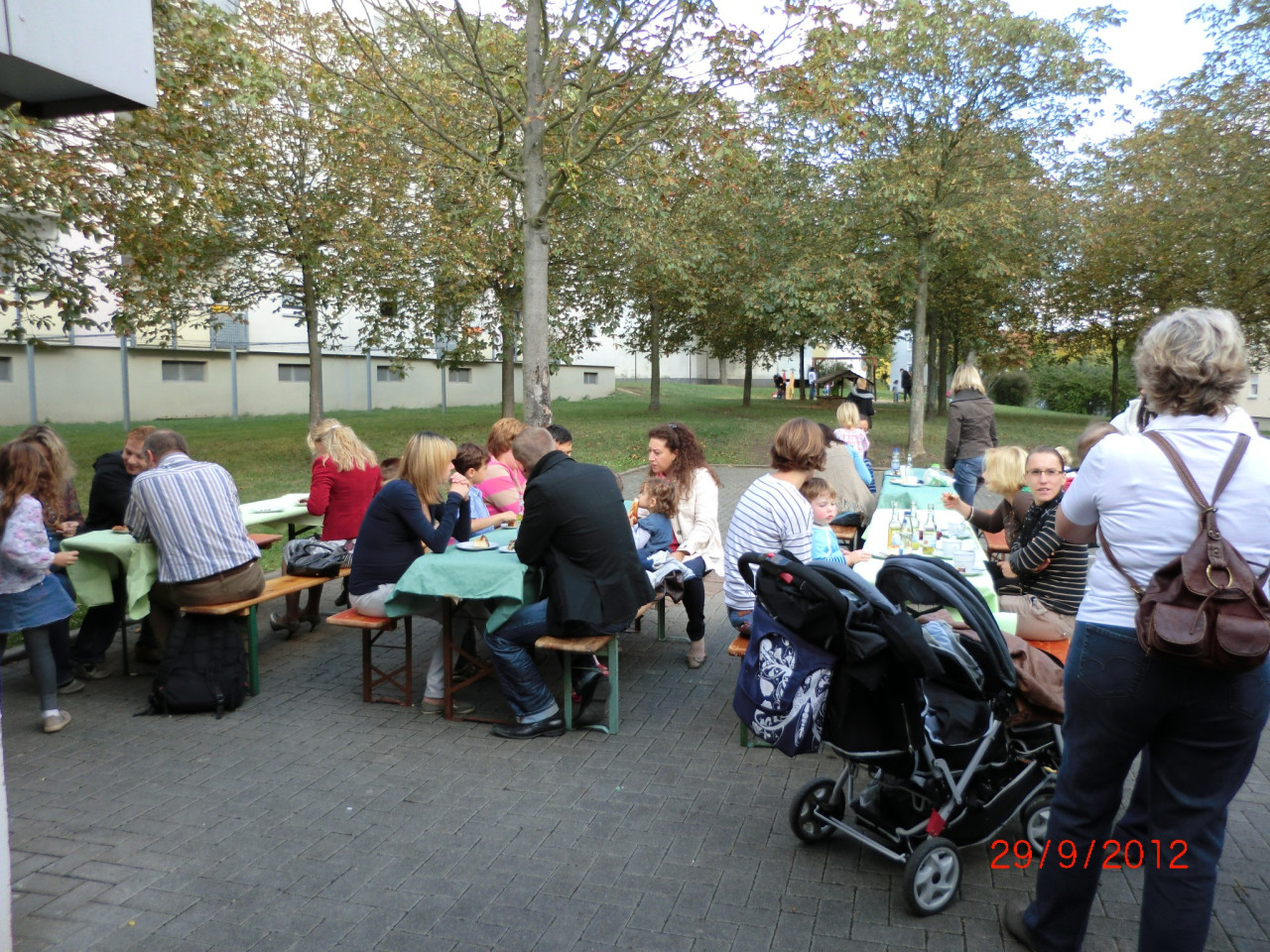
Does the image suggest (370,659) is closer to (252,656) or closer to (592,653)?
(252,656)

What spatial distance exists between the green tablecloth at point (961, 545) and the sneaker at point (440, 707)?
2.33m

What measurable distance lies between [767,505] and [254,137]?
13949 millimetres

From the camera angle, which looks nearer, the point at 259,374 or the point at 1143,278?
the point at 1143,278

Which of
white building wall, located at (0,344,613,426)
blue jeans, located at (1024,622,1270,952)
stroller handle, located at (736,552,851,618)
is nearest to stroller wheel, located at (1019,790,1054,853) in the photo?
blue jeans, located at (1024,622,1270,952)

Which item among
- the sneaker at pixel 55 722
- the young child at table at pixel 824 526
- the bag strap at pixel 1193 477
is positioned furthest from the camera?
the young child at table at pixel 824 526

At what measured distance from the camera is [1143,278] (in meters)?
25.3

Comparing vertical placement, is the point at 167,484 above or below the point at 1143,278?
below

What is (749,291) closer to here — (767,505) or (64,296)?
(64,296)

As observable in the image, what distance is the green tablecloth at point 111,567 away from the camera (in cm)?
545

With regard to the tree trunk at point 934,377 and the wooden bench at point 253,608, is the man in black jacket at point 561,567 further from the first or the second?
the tree trunk at point 934,377

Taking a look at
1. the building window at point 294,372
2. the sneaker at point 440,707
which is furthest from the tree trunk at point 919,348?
the building window at point 294,372

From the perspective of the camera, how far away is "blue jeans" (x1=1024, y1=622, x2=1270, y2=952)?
7.84 feet

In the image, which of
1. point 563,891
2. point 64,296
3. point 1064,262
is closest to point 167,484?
point 563,891

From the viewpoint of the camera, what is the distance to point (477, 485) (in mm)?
7176
